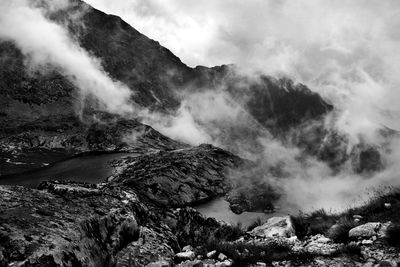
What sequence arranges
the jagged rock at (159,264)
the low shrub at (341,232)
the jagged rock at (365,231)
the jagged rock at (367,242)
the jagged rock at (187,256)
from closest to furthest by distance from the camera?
the jagged rock at (159,264)
the jagged rock at (367,242)
the jagged rock at (187,256)
the jagged rock at (365,231)
the low shrub at (341,232)

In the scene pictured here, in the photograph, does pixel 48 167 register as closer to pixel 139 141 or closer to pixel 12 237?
pixel 139 141

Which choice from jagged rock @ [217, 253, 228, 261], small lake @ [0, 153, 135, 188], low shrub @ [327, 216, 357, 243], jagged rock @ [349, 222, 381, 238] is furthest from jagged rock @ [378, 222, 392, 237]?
small lake @ [0, 153, 135, 188]

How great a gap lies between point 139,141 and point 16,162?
151ft

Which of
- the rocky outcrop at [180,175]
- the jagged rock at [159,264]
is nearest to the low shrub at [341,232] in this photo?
the jagged rock at [159,264]

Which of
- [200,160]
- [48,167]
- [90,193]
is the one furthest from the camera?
[48,167]

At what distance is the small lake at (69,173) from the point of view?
9511 cm

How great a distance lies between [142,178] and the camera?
75.9 metres

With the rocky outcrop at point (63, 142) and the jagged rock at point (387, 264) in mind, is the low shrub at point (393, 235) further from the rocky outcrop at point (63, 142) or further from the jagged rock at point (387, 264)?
the rocky outcrop at point (63, 142)

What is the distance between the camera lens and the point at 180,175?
88812 millimetres

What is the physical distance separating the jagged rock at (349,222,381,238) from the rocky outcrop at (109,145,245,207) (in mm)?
54478

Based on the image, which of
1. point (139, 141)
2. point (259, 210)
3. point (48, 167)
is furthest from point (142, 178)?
point (139, 141)

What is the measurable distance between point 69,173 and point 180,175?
35593 mm

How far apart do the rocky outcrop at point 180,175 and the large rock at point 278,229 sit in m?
48.6

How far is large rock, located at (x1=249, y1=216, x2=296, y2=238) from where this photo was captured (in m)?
18.0
